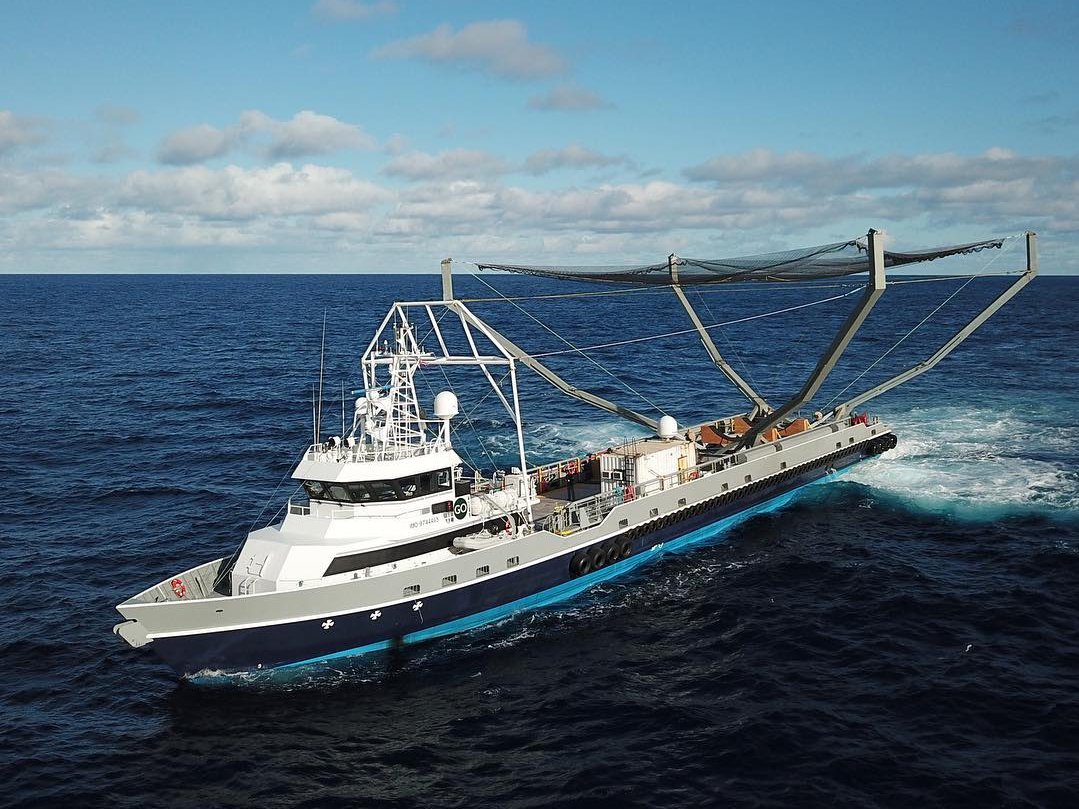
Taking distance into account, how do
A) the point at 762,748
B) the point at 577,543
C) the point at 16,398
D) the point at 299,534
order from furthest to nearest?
1. the point at 16,398
2. the point at 577,543
3. the point at 299,534
4. the point at 762,748

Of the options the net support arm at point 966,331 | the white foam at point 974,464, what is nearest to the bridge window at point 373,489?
the white foam at point 974,464

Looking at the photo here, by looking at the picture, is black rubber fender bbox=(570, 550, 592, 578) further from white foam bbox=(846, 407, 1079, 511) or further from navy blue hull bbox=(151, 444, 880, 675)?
white foam bbox=(846, 407, 1079, 511)

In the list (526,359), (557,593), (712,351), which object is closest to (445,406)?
(526,359)

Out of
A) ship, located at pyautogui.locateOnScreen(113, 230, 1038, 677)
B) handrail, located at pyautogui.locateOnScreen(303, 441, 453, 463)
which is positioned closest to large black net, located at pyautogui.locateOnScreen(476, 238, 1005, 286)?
ship, located at pyautogui.locateOnScreen(113, 230, 1038, 677)

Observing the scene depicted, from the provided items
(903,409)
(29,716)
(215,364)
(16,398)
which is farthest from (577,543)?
(215,364)

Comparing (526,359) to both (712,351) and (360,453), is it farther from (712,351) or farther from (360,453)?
(712,351)

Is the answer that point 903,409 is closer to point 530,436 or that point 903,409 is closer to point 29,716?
point 530,436
